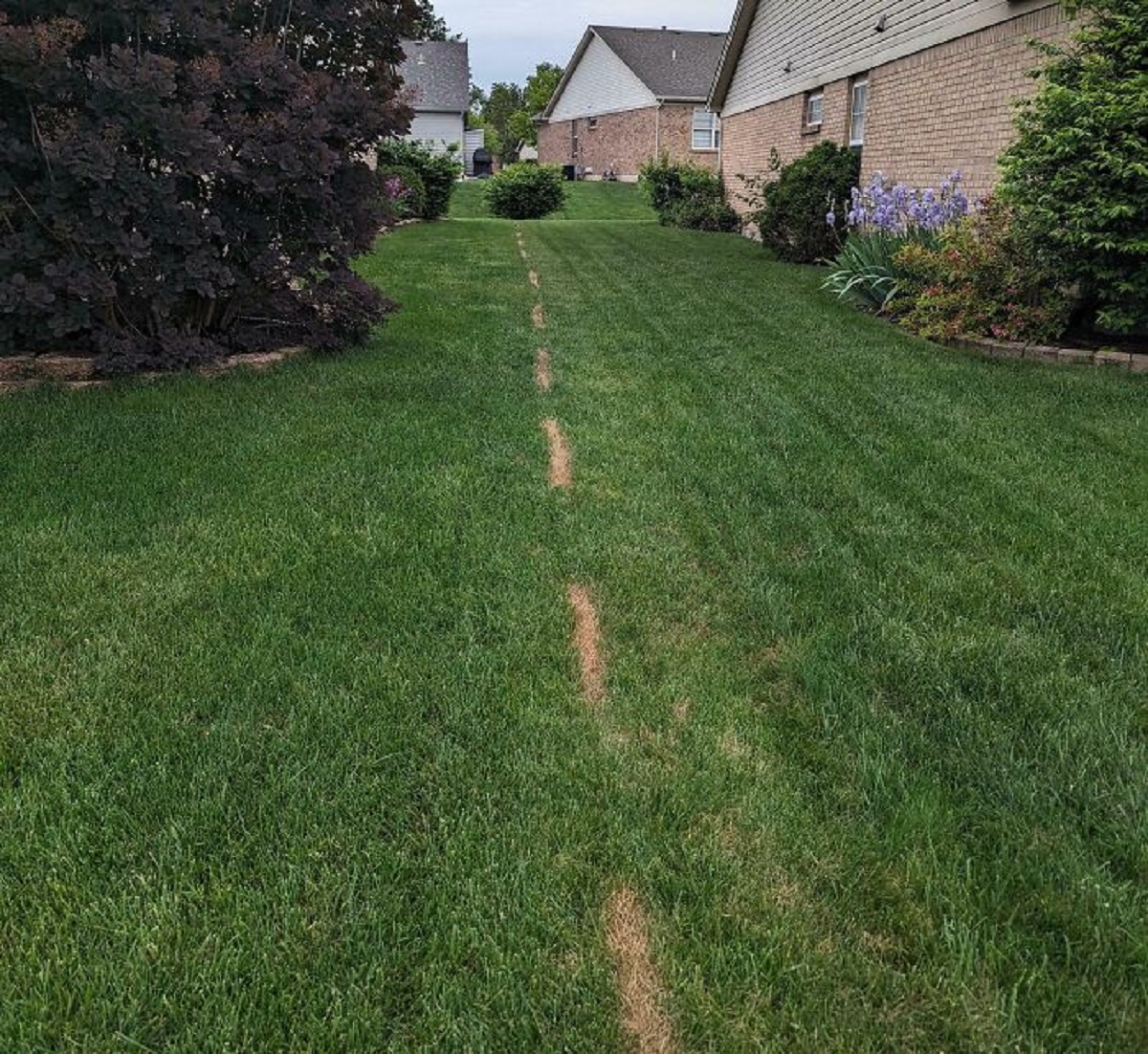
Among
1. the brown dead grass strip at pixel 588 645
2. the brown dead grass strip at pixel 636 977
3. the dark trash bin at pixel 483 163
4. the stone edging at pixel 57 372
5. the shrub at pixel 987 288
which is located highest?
A: the dark trash bin at pixel 483 163

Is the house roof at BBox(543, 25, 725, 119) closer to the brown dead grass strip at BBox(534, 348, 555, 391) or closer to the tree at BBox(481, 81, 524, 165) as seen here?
the tree at BBox(481, 81, 524, 165)

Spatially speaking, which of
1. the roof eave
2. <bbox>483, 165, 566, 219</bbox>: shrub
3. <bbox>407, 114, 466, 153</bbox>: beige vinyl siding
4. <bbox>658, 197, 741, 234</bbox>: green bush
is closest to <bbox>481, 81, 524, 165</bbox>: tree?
the roof eave

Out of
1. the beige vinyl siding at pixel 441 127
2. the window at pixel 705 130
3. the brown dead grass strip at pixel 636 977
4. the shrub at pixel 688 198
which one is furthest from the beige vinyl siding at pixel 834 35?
the beige vinyl siding at pixel 441 127

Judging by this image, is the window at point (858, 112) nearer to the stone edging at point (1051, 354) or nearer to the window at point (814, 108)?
the window at point (814, 108)

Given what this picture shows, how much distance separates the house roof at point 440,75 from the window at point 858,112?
3176cm

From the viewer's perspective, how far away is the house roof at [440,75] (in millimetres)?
42406

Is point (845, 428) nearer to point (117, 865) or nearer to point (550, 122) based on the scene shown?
point (117, 865)

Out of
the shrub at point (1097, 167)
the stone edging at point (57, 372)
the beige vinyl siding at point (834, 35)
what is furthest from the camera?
the beige vinyl siding at point (834, 35)

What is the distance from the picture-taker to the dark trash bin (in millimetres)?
52438

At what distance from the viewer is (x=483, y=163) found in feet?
175

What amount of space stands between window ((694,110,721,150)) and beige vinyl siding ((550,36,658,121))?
1890mm

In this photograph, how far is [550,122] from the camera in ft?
168

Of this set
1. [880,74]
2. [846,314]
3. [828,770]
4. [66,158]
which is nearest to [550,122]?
[880,74]

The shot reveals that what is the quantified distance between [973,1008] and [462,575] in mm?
2076
